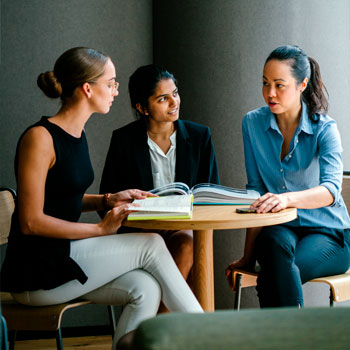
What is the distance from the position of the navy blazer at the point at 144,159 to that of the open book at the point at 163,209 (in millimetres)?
555

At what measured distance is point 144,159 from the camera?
96.8 inches

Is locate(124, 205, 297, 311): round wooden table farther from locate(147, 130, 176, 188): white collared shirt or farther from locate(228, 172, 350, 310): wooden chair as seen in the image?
locate(147, 130, 176, 188): white collared shirt

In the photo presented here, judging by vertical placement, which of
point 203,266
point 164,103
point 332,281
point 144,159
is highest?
point 164,103

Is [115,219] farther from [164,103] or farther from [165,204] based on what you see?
[164,103]

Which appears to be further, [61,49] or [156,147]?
[61,49]

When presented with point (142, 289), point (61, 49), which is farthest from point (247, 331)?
point (61, 49)

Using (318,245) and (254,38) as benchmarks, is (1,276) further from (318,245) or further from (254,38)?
(254,38)

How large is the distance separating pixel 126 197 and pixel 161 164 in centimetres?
42

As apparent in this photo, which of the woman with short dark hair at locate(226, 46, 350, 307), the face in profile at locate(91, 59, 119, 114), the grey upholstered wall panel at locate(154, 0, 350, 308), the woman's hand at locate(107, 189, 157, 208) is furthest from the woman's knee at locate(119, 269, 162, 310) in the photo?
the grey upholstered wall panel at locate(154, 0, 350, 308)

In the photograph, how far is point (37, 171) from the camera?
5.79 ft

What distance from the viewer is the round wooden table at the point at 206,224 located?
1.69m

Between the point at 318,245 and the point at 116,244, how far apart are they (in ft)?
2.83

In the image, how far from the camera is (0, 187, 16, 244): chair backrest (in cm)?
221

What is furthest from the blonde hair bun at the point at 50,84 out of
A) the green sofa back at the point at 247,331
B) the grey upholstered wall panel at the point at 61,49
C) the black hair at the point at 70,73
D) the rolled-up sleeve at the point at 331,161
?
the green sofa back at the point at 247,331
